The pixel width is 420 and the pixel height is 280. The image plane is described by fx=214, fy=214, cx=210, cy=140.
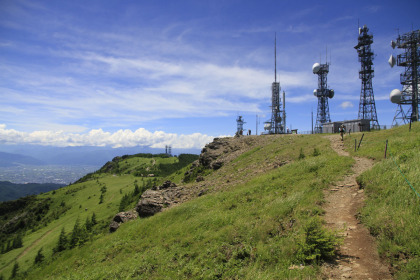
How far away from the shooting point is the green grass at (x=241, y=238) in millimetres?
8969

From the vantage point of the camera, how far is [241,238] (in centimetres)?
1173

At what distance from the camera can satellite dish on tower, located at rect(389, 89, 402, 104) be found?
57.8 metres

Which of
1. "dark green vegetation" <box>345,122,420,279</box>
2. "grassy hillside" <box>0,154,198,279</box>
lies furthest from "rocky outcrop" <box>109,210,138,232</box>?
"grassy hillside" <box>0,154,198,279</box>

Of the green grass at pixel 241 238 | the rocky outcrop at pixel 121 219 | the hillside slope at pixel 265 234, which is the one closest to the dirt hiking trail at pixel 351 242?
the hillside slope at pixel 265 234

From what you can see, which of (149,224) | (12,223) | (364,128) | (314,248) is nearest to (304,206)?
(314,248)

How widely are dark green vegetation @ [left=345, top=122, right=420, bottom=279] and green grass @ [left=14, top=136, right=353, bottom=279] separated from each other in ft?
5.78

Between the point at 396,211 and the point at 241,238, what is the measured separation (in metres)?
7.09

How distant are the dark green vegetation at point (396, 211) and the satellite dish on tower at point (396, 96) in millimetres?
57787

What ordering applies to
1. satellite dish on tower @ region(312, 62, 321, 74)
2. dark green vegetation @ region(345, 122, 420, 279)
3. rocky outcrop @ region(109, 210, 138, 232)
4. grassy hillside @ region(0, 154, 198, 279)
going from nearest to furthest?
dark green vegetation @ region(345, 122, 420, 279) → rocky outcrop @ region(109, 210, 138, 232) → grassy hillside @ region(0, 154, 198, 279) → satellite dish on tower @ region(312, 62, 321, 74)

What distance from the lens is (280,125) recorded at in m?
74.4

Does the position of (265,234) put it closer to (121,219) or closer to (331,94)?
(121,219)

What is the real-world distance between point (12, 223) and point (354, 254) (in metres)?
175

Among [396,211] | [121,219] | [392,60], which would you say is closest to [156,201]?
[121,219]

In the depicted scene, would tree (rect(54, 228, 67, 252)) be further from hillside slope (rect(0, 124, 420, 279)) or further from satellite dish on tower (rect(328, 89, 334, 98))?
satellite dish on tower (rect(328, 89, 334, 98))
